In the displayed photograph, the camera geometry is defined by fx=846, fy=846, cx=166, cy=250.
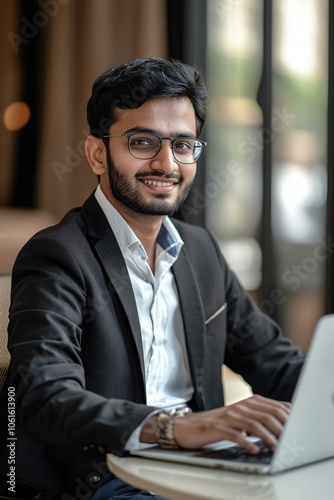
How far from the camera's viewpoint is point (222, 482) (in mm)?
1257

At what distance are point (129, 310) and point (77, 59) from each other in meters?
2.50

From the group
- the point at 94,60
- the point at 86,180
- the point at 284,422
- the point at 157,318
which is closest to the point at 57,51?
the point at 94,60

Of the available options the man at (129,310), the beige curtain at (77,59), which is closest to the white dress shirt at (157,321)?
the man at (129,310)

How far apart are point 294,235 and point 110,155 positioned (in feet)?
7.19

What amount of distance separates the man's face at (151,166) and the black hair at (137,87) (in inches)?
0.8

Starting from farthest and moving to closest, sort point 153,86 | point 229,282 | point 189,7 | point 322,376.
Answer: point 189,7
point 229,282
point 153,86
point 322,376

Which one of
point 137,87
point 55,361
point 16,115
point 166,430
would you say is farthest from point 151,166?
point 16,115

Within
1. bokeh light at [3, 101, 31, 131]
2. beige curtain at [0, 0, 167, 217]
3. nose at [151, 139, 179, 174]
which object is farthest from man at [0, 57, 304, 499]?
bokeh light at [3, 101, 31, 131]

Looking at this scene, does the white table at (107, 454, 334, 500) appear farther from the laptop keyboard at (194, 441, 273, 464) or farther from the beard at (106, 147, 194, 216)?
the beard at (106, 147, 194, 216)

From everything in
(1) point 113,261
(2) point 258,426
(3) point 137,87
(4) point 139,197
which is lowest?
(2) point 258,426

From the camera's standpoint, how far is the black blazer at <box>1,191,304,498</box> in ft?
4.83

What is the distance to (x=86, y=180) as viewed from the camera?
4121 mm

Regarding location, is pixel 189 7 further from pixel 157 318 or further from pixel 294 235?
pixel 157 318

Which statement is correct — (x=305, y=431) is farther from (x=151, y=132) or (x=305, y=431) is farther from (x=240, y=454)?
(x=151, y=132)
